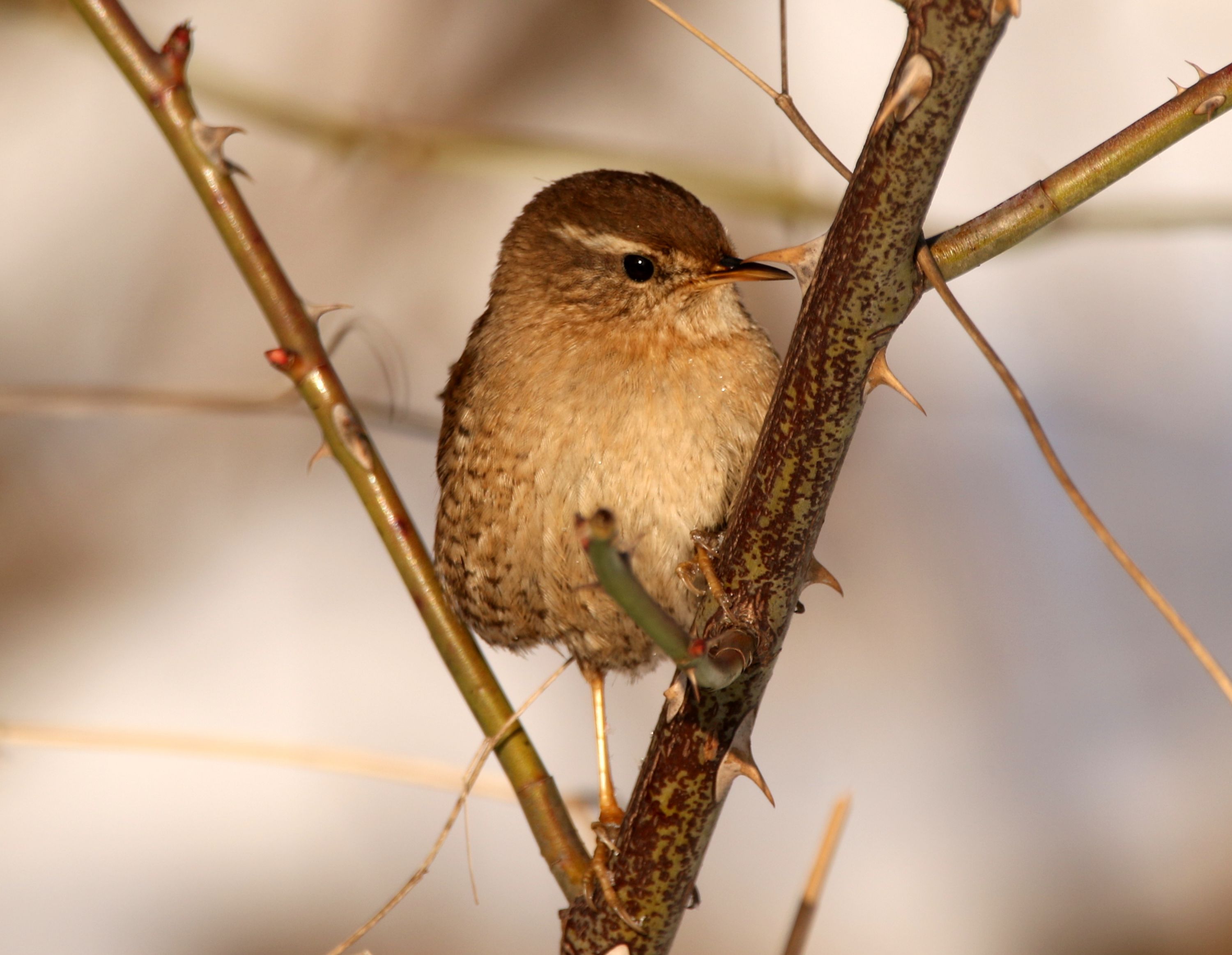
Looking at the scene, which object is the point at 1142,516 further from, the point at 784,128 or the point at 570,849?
the point at 570,849

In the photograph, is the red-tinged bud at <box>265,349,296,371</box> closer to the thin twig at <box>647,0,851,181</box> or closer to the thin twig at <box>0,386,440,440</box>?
the thin twig at <box>0,386,440,440</box>

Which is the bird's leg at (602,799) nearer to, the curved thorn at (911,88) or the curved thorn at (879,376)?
the curved thorn at (879,376)

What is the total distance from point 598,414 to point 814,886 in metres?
0.82

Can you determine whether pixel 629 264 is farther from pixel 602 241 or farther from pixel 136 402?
pixel 136 402

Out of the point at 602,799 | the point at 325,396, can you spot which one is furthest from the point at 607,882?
the point at 325,396

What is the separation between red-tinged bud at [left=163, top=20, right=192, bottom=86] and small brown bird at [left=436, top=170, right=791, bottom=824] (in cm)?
73

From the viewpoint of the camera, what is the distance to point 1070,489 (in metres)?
1.14

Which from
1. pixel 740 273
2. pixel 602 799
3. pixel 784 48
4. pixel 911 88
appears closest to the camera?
pixel 911 88

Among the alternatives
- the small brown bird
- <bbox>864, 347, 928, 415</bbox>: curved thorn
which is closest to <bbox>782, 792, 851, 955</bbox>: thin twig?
the small brown bird

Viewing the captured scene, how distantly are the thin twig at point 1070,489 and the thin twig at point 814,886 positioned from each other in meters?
0.85

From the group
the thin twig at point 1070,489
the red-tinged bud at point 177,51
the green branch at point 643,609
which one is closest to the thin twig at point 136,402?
the red-tinged bud at point 177,51

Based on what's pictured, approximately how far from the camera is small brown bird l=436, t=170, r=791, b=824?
1.99 m

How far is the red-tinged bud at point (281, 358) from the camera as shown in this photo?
1869 mm

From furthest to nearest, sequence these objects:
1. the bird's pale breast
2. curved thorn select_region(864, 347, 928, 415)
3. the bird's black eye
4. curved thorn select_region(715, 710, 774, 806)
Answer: the bird's black eye, the bird's pale breast, curved thorn select_region(715, 710, 774, 806), curved thorn select_region(864, 347, 928, 415)
